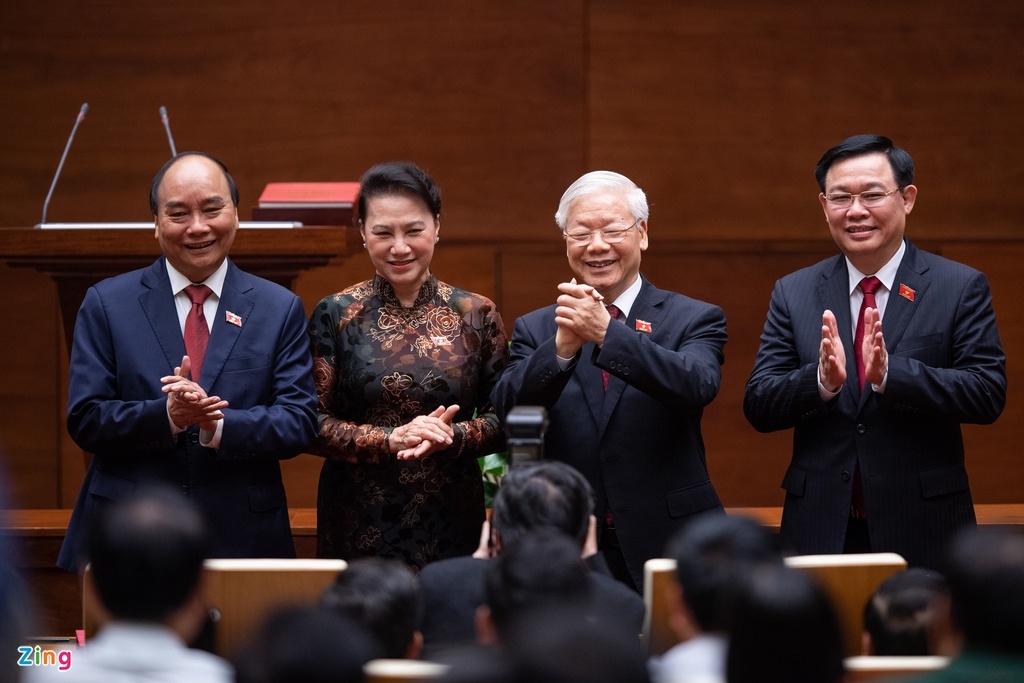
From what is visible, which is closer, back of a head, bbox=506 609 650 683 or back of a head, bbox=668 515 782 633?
back of a head, bbox=506 609 650 683

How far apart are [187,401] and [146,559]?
1044 millimetres

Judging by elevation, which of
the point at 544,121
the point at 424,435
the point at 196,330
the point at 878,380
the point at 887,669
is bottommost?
the point at 887,669

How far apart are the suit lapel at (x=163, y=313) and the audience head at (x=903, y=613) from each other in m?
1.77

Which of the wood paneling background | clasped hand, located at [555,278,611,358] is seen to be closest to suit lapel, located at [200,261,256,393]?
clasped hand, located at [555,278,611,358]

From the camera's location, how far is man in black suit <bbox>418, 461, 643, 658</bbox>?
2.13 meters

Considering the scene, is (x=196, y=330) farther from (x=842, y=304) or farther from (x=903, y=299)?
(x=903, y=299)

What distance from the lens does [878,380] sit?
285cm

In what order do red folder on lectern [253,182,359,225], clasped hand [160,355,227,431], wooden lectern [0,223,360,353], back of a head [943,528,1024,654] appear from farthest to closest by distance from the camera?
1. red folder on lectern [253,182,359,225]
2. wooden lectern [0,223,360,353]
3. clasped hand [160,355,227,431]
4. back of a head [943,528,1024,654]

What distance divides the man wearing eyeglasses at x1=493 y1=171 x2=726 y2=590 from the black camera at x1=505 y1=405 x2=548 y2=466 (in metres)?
0.50

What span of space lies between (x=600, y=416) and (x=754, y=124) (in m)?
2.68

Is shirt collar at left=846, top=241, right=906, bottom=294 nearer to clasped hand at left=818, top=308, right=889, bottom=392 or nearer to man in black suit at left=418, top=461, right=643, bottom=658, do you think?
clasped hand at left=818, top=308, right=889, bottom=392

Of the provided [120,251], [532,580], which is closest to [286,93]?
[120,251]

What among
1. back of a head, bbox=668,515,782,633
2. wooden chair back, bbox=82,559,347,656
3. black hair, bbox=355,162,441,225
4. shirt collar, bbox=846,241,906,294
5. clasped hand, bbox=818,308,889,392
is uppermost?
black hair, bbox=355,162,441,225

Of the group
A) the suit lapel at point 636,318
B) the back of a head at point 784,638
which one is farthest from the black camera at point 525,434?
the back of a head at point 784,638
